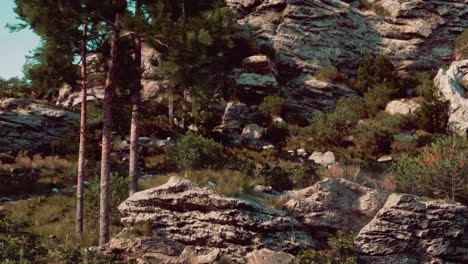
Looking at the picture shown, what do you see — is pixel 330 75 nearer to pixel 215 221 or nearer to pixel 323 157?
pixel 323 157

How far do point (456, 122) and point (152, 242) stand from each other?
Answer: 20.0 m

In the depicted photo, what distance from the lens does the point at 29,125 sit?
15.3 m

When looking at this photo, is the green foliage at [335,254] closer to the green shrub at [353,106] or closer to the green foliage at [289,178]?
the green foliage at [289,178]

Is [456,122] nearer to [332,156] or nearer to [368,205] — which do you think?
[332,156]

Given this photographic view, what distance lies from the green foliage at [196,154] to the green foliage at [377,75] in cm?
1845

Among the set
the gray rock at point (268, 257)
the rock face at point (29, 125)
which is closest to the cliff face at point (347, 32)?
the rock face at point (29, 125)

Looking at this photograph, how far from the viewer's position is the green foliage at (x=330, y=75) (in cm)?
2498

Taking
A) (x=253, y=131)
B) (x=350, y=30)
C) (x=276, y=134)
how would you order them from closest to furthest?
(x=253, y=131), (x=276, y=134), (x=350, y=30)

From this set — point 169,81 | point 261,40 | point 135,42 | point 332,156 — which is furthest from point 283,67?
point 169,81

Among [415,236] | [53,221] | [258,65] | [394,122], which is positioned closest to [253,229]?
[415,236]

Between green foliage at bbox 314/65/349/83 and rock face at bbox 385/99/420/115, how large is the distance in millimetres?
4726

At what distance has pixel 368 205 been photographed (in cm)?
686

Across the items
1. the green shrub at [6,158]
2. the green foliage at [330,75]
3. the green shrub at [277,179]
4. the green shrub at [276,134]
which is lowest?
the green shrub at [6,158]

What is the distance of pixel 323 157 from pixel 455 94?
1111 centimetres
